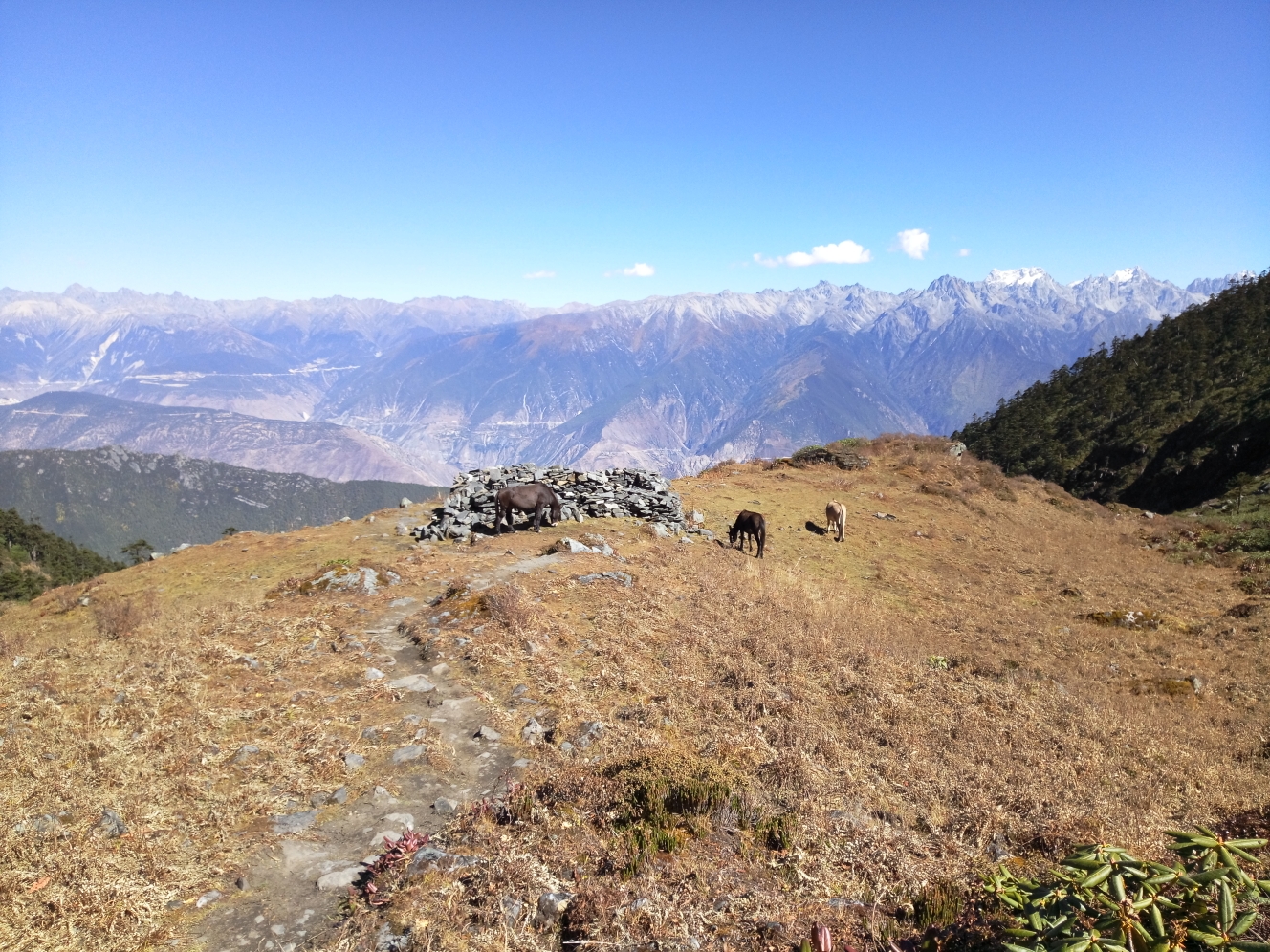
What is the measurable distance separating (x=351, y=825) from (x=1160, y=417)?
88.9 meters

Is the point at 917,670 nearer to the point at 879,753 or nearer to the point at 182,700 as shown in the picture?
the point at 879,753

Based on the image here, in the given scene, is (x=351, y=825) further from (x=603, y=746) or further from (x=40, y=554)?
(x=40, y=554)

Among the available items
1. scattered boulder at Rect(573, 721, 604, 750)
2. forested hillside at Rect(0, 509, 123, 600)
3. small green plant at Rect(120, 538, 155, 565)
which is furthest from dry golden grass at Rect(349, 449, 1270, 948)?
forested hillside at Rect(0, 509, 123, 600)

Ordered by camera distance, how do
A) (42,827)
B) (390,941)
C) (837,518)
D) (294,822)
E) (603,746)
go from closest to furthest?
1. (390,941)
2. (42,827)
3. (294,822)
4. (603,746)
5. (837,518)

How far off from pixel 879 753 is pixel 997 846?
6.90ft

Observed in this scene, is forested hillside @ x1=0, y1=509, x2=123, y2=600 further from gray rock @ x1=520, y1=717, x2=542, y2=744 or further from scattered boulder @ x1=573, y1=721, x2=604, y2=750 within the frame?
scattered boulder @ x1=573, y1=721, x2=604, y2=750

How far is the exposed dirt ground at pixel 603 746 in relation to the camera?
5.82m

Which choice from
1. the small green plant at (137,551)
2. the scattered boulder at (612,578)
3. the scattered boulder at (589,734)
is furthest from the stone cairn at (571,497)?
the small green plant at (137,551)

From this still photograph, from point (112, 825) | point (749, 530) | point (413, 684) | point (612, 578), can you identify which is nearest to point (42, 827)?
point (112, 825)

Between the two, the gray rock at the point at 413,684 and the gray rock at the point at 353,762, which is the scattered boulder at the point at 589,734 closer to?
the gray rock at the point at 353,762

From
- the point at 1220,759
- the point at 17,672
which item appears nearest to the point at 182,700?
the point at 17,672

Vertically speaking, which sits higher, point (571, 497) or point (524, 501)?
point (524, 501)

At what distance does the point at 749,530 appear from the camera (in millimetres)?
21578

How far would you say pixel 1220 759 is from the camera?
31.3 feet
